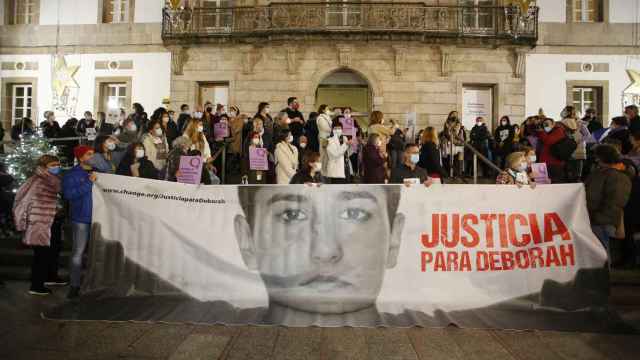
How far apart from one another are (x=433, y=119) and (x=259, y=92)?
6.43 metres

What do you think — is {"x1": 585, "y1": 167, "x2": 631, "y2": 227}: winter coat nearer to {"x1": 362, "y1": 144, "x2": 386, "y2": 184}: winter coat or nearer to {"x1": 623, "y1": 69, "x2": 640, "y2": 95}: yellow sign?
{"x1": 362, "y1": 144, "x2": 386, "y2": 184}: winter coat

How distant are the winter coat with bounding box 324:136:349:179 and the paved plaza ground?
4940 mm

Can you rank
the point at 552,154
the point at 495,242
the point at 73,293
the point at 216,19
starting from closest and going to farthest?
the point at 495,242 < the point at 73,293 < the point at 552,154 < the point at 216,19

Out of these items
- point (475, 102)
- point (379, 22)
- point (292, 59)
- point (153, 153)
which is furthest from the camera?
point (475, 102)

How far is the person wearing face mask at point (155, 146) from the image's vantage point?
10211 millimetres

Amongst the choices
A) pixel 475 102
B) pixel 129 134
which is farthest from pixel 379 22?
pixel 129 134

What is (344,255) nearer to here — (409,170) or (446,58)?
(409,170)

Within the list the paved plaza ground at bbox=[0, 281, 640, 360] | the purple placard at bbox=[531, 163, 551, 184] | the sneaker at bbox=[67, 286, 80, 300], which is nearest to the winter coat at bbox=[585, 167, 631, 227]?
the purple placard at bbox=[531, 163, 551, 184]

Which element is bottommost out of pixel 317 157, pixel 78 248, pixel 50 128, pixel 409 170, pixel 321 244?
pixel 78 248

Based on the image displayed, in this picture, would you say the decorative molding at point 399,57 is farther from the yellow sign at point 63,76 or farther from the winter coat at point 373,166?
the yellow sign at point 63,76

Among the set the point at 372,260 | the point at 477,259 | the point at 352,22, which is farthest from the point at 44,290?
the point at 352,22

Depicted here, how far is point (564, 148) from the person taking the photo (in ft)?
34.0

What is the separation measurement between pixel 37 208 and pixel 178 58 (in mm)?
13673

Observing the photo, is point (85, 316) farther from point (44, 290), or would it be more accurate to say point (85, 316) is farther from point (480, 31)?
point (480, 31)
